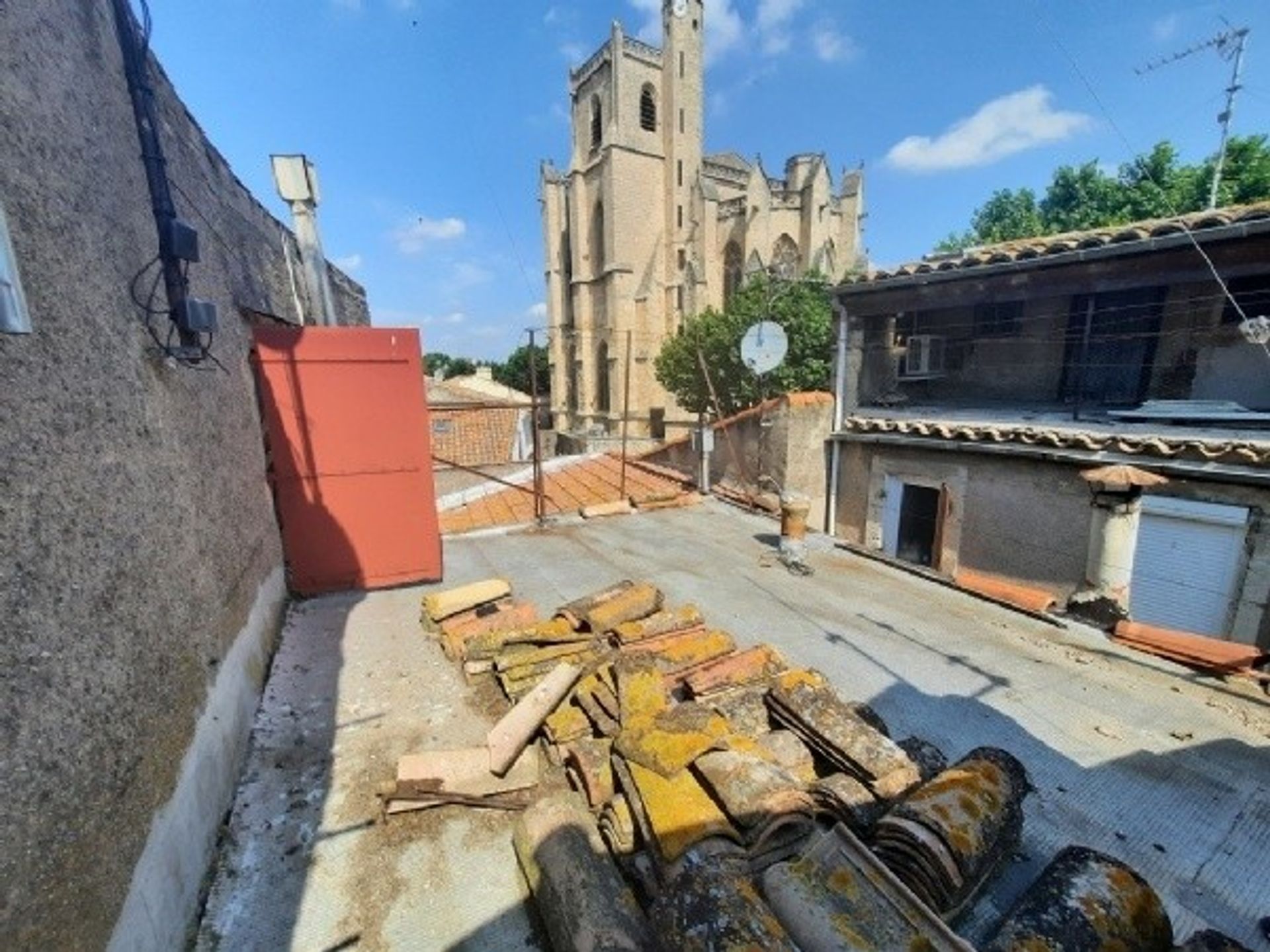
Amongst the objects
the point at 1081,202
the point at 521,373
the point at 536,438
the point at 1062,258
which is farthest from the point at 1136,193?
the point at 521,373

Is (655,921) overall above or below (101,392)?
below

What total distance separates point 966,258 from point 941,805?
28.2ft

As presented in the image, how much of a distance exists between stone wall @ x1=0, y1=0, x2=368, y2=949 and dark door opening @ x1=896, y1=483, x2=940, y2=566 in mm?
9422

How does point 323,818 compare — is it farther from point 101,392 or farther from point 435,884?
point 101,392

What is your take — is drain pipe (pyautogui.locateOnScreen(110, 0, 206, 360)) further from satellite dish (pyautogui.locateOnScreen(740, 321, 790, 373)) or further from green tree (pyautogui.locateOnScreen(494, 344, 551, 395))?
green tree (pyautogui.locateOnScreen(494, 344, 551, 395))

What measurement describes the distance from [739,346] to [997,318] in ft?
32.0

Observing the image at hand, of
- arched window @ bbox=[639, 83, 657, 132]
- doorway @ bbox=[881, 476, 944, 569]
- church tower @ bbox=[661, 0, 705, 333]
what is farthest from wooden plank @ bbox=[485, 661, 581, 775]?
arched window @ bbox=[639, 83, 657, 132]

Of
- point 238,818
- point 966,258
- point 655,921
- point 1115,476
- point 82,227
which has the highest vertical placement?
point 966,258

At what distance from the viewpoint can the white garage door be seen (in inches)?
258

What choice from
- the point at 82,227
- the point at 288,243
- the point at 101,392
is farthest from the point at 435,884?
the point at 288,243

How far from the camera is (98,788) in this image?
6.34 feet

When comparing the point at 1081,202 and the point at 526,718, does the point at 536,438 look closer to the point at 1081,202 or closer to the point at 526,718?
the point at 526,718

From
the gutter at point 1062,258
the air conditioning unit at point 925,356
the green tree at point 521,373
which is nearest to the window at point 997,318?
the air conditioning unit at point 925,356

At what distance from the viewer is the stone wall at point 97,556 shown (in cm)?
171
